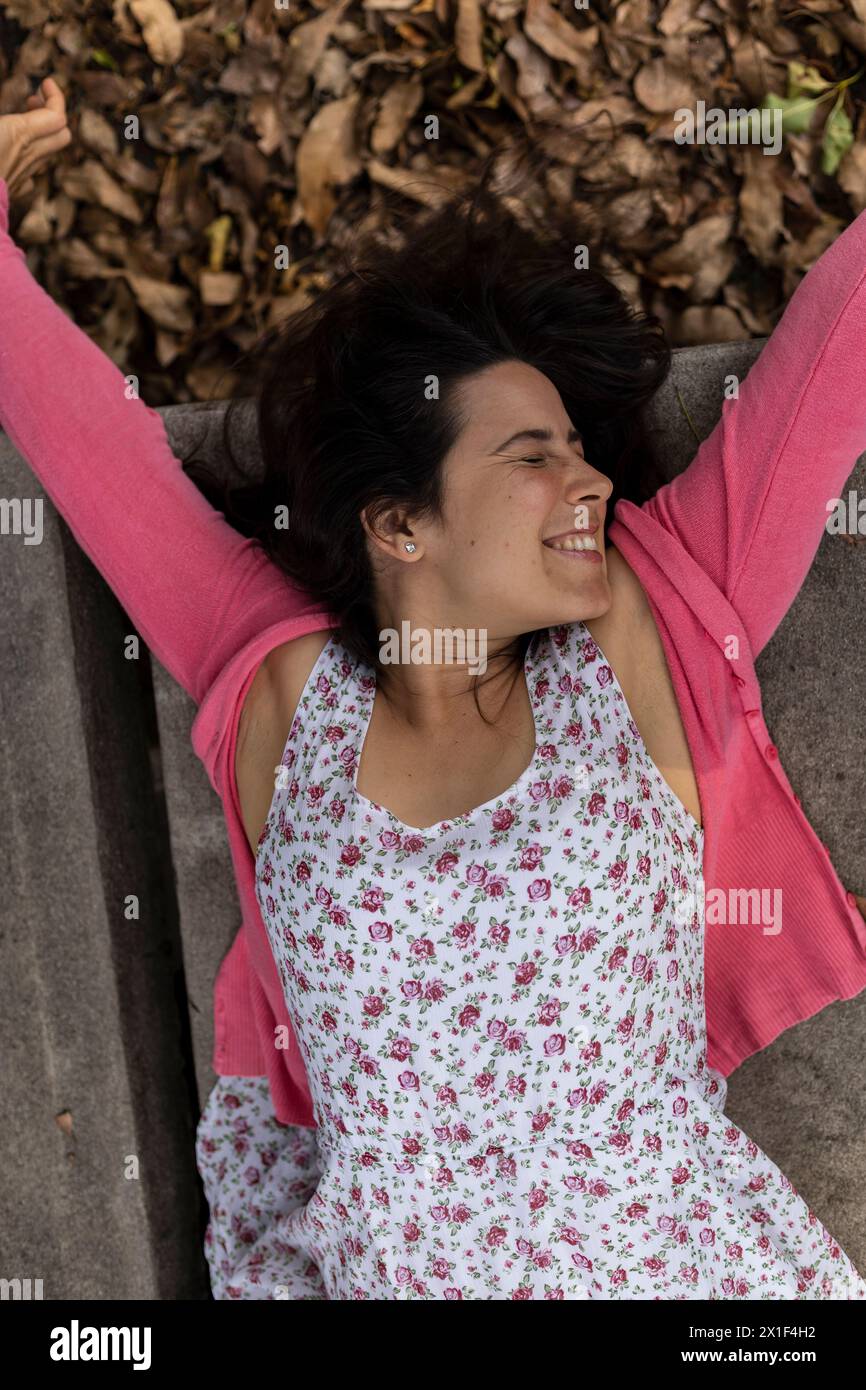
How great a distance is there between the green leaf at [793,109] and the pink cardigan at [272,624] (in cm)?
75

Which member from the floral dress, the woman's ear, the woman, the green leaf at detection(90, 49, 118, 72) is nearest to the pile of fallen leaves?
the green leaf at detection(90, 49, 118, 72)

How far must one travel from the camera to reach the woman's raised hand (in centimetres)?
208

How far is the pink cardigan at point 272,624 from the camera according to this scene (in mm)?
1836

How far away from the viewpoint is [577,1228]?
1.85m

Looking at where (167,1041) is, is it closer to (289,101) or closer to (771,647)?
(771,647)

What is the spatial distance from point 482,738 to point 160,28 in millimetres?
1598

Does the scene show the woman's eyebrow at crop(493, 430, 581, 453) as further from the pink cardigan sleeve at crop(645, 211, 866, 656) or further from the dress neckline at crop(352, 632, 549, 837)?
the dress neckline at crop(352, 632, 549, 837)

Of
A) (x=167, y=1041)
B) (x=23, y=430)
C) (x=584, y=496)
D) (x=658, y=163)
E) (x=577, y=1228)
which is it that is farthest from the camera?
(x=167, y=1041)

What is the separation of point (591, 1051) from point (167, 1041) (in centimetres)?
102

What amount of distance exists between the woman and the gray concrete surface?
170mm

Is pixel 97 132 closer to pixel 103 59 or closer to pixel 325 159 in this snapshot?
pixel 103 59

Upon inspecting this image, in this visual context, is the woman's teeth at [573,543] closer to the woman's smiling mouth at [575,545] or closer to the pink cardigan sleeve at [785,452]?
the woman's smiling mouth at [575,545]

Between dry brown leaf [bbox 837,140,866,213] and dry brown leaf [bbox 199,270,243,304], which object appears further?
dry brown leaf [bbox 199,270,243,304]
